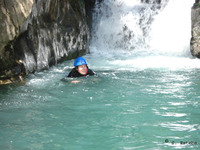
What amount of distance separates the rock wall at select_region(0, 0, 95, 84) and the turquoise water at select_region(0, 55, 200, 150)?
3.36 feet

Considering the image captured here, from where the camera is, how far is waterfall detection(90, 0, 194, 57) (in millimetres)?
17969

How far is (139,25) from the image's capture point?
1888 cm

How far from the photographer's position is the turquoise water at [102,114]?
385 cm

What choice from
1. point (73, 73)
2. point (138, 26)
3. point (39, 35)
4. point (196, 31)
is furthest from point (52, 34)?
point (138, 26)

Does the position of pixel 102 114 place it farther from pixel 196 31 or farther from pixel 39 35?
pixel 196 31

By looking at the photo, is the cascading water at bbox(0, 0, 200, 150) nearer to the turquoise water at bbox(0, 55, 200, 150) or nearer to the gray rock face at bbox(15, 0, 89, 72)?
the turquoise water at bbox(0, 55, 200, 150)

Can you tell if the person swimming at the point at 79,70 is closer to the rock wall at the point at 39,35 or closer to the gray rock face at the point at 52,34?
the rock wall at the point at 39,35

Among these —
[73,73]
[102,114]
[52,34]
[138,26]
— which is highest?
[138,26]

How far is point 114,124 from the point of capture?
176 inches

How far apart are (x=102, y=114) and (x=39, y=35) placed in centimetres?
603

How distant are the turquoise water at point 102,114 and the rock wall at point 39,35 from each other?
1.02m

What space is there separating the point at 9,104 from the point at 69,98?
1.19 meters

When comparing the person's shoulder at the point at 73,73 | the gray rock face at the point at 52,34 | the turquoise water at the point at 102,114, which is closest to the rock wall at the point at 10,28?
the gray rock face at the point at 52,34

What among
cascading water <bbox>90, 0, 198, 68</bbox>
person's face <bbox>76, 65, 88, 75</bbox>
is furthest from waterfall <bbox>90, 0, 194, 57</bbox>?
person's face <bbox>76, 65, 88, 75</bbox>
